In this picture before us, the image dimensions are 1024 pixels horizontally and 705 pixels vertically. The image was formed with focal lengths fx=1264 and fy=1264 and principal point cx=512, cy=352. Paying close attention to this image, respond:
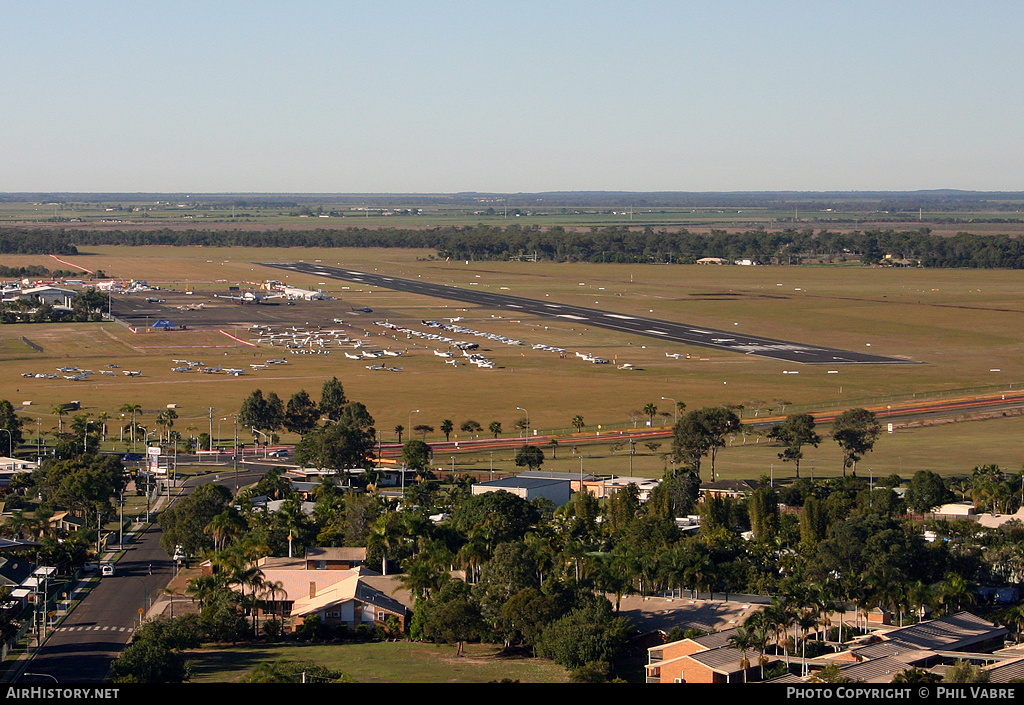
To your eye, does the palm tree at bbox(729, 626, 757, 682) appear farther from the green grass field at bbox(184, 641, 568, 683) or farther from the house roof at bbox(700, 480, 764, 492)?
the house roof at bbox(700, 480, 764, 492)

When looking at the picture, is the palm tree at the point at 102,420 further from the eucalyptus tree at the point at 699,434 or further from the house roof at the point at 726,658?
the house roof at the point at 726,658

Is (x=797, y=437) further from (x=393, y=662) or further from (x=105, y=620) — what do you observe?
(x=105, y=620)

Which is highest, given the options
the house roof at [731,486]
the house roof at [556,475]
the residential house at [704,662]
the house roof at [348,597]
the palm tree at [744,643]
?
the palm tree at [744,643]

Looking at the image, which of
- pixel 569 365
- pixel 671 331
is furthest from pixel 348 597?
pixel 671 331

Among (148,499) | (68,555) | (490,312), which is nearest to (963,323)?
(490,312)

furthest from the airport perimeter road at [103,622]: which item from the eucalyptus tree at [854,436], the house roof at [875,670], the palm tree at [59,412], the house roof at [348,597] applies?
the eucalyptus tree at [854,436]

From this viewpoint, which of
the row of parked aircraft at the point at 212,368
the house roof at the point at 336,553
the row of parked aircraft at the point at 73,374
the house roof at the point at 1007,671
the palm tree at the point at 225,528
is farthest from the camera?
the row of parked aircraft at the point at 212,368
